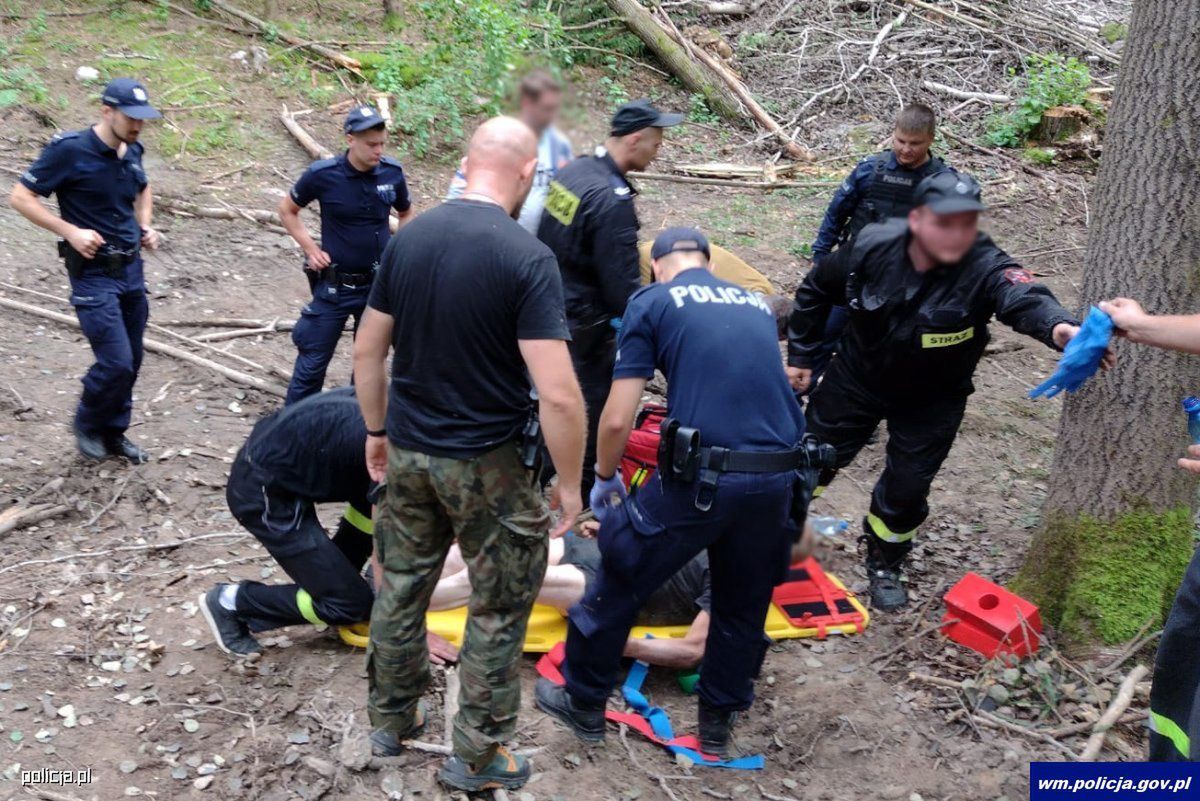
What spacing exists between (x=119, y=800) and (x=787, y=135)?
9.61 meters

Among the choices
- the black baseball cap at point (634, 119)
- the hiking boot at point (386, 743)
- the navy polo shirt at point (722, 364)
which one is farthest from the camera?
the black baseball cap at point (634, 119)

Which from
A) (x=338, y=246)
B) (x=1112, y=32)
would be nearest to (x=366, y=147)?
(x=338, y=246)

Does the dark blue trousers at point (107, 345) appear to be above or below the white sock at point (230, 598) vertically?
above

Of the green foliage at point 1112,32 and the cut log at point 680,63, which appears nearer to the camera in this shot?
the cut log at point 680,63

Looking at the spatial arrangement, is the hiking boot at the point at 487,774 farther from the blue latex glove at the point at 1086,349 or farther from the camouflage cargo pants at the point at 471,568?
the blue latex glove at the point at 1086,349

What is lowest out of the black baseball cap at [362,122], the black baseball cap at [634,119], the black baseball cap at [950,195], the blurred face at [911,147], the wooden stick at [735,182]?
the wooden stick at [735,182]

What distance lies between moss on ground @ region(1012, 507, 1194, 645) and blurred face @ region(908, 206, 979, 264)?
2.55m

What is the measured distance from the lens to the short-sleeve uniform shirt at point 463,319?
2711mm

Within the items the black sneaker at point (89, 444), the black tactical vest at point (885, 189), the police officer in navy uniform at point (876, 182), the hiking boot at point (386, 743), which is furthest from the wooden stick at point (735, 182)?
the hiking boot at point (386, 743)

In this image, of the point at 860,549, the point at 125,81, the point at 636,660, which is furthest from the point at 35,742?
the point at 860,549

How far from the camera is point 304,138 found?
9672mm

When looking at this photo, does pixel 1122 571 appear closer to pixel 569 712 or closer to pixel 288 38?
pixel 569 712

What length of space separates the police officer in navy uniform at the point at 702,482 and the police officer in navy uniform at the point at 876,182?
697 mm

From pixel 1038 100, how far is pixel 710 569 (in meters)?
8.78
